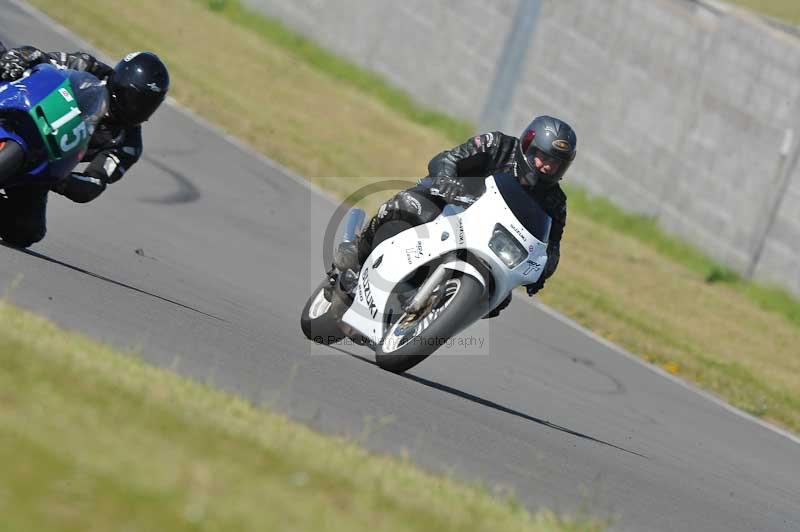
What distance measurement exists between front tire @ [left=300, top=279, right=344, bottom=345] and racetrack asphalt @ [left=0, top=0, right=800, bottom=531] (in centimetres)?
10

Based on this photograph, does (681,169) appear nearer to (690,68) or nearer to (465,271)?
(690,68)

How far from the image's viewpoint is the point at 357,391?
256 inches

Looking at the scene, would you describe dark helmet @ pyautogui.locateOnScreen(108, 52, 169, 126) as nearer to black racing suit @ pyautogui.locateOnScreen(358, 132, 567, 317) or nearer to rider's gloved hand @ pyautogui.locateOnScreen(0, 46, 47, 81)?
rider's gloved hand @ pyautogui.locateOnScreen(0, 46, 47, 81)

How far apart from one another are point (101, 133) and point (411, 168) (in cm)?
1082

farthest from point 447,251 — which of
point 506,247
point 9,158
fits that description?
point 9,158

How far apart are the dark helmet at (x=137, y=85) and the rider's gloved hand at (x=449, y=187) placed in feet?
5.96

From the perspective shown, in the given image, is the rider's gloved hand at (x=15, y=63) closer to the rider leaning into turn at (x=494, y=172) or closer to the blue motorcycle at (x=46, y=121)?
the blue motorcycle at (x=46, y=121)

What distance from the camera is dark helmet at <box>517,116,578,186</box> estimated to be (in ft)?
23.7

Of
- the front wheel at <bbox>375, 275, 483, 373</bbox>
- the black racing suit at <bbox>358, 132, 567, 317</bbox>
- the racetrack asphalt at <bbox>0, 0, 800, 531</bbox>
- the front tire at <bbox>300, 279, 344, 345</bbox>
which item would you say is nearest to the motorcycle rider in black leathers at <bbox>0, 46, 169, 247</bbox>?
the racetrack asphalt at <bbox>0, 0, 800, 531</bbox>

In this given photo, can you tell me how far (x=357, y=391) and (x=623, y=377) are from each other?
4685 millimetres

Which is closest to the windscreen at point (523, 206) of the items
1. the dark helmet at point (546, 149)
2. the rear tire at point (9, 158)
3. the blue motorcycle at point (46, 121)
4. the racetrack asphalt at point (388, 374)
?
the dark helmet at point (546, 149)

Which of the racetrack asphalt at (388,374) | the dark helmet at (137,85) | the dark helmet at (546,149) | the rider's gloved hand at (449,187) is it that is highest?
the dark helmet at (546,149)

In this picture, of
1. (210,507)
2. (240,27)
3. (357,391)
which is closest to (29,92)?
(357,391)

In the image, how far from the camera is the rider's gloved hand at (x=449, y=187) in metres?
7.25
